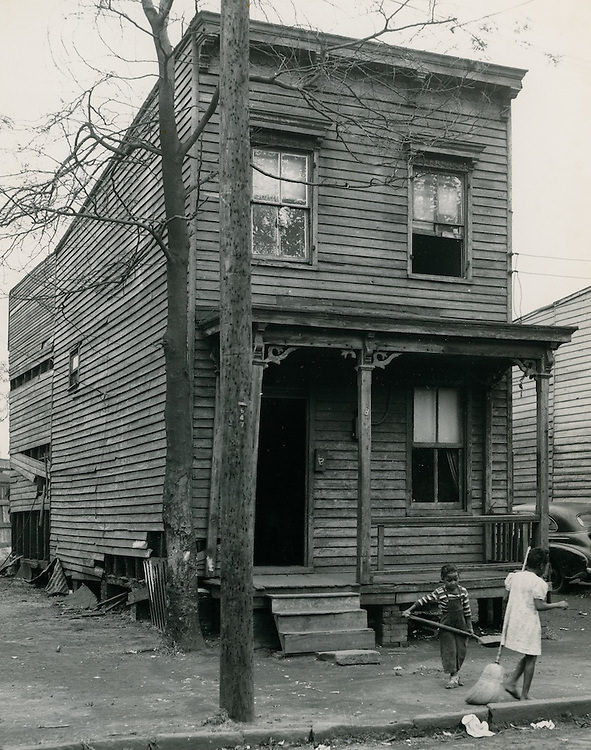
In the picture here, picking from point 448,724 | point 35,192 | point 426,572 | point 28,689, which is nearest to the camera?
point 448,724

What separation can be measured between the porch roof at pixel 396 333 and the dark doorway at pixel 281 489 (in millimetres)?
2630

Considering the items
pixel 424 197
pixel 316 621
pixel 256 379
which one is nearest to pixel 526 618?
pixel 316 621

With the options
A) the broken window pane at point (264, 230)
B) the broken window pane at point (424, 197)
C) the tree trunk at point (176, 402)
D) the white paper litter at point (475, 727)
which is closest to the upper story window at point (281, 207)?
the broken window pane at point (264, 230)

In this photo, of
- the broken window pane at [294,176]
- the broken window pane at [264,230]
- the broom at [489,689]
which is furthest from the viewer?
the broken window pane at [294,176]

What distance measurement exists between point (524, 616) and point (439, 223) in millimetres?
7989

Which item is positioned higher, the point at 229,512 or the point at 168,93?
the point at 168,93

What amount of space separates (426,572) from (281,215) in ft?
18.6

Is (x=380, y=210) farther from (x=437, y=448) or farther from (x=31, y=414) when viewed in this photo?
(x=31, y=414)

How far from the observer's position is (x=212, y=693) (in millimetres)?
9516

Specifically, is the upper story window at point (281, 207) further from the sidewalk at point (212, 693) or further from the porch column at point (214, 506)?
the sidewalk at point (212, 693)

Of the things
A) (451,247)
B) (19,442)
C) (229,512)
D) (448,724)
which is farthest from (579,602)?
(19,442)

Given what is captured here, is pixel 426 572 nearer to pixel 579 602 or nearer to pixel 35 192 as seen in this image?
pixel 579 602

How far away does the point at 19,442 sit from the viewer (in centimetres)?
2762

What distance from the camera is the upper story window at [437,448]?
604 inches
